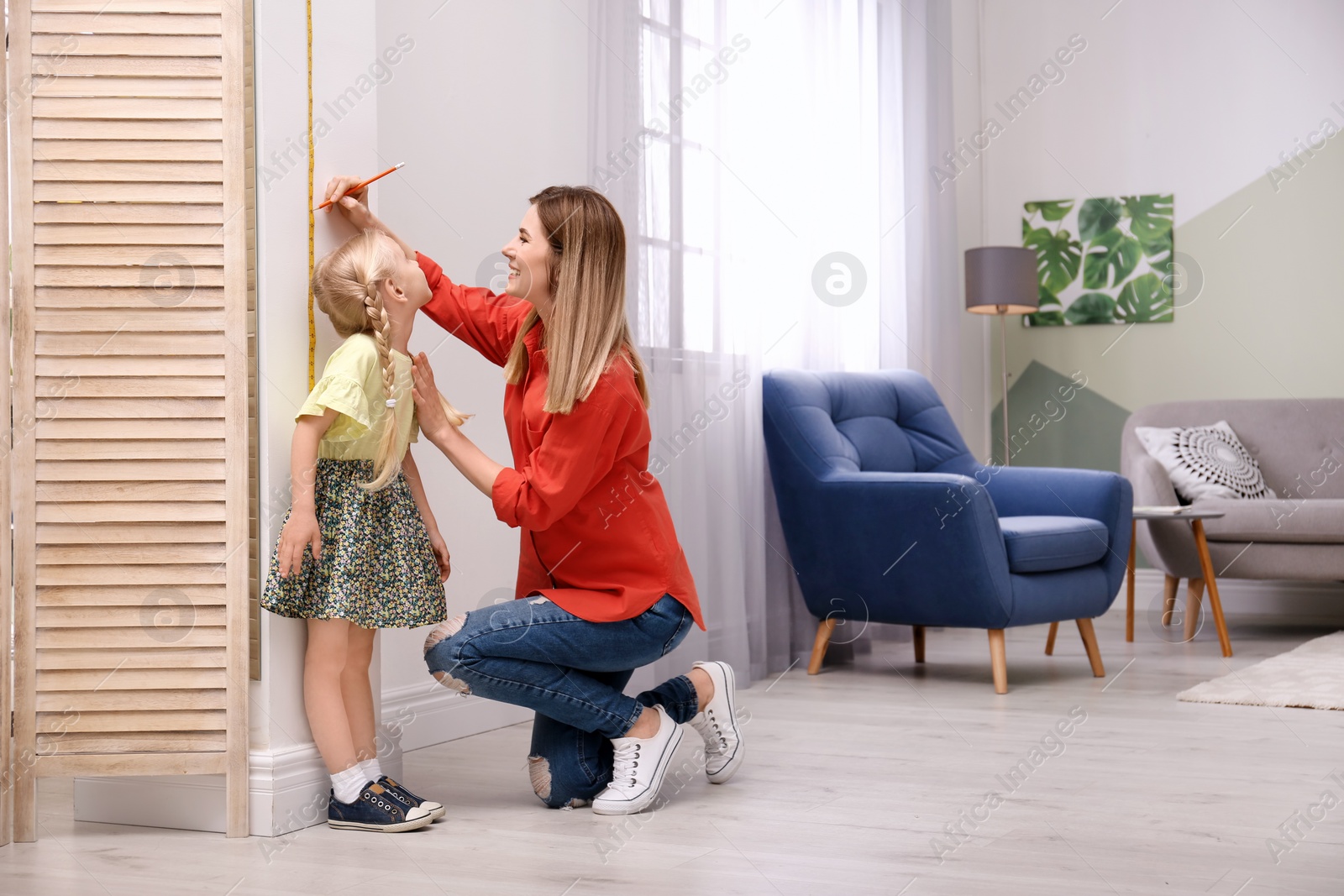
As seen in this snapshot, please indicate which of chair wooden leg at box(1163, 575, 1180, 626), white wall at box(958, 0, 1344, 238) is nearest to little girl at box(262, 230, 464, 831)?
chair wooden leg at box(1163, 575, 1180, 626)

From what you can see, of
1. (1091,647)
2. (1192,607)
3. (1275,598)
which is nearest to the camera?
(1091,647)

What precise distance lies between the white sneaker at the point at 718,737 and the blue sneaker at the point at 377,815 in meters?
0.54

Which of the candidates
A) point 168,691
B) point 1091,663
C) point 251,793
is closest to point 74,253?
point 168,691

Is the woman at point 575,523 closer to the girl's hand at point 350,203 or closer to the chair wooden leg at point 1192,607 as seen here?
the girl's hand at point 350,203

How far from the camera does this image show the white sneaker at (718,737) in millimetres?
2398

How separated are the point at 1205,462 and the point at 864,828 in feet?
10.0

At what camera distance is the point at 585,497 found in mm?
2174

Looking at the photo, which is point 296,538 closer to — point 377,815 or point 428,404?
point 428,404

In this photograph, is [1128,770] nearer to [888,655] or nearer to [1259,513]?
[888,655]

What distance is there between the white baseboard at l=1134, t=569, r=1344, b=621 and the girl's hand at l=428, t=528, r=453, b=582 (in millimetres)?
3443

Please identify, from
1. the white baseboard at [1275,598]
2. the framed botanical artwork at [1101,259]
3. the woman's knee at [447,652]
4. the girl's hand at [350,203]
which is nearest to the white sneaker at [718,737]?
the woman's knee at [447,652]

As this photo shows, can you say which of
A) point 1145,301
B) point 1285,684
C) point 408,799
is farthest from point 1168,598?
point 408,799

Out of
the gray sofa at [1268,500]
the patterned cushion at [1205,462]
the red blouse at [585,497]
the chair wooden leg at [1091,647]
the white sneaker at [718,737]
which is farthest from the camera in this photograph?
the patterned cushion at [1205,462]

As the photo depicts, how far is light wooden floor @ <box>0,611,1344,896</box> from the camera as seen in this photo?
5.92ft
